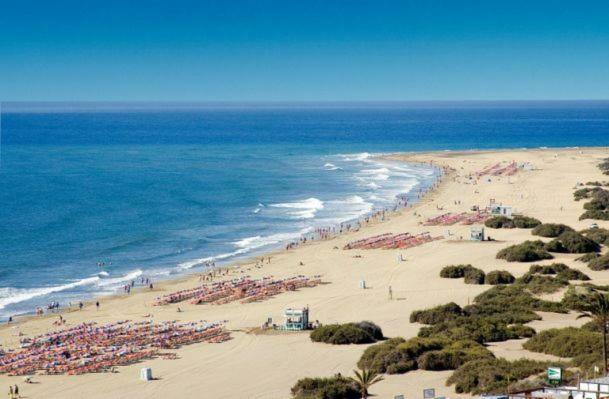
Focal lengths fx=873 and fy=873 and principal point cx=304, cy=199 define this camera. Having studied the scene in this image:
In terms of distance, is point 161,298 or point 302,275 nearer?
point 161,298

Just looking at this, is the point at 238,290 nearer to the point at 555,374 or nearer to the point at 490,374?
the point at 490,374

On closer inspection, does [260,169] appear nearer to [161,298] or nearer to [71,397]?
[161,298]

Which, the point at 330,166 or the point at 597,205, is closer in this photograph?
the point at 597,205

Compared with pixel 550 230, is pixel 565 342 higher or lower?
higher

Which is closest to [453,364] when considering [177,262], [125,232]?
[177,262]

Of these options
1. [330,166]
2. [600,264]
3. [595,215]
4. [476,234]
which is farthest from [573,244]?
[330,166]
